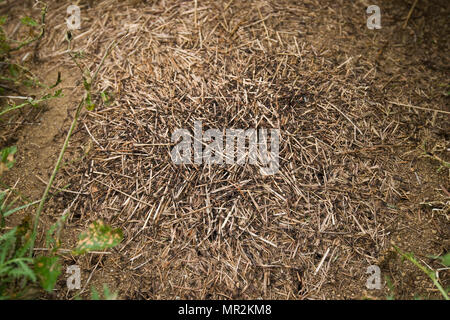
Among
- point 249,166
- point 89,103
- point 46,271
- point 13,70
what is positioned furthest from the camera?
point 13,70

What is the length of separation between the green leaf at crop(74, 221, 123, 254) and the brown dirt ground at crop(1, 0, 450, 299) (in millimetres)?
153

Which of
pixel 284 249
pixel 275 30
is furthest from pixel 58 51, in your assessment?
pixel 284 249

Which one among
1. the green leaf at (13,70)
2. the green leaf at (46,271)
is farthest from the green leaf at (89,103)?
the green leaf at (13,70)

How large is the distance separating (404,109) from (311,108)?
1.89 ft

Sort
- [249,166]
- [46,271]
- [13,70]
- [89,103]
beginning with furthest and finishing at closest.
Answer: [13,70] < [249,166] < [89,103] < [46,271]

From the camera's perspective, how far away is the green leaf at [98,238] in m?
1.41

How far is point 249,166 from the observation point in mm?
1643

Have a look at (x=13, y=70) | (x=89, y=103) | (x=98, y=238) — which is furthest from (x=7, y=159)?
(x=13, y=70)
